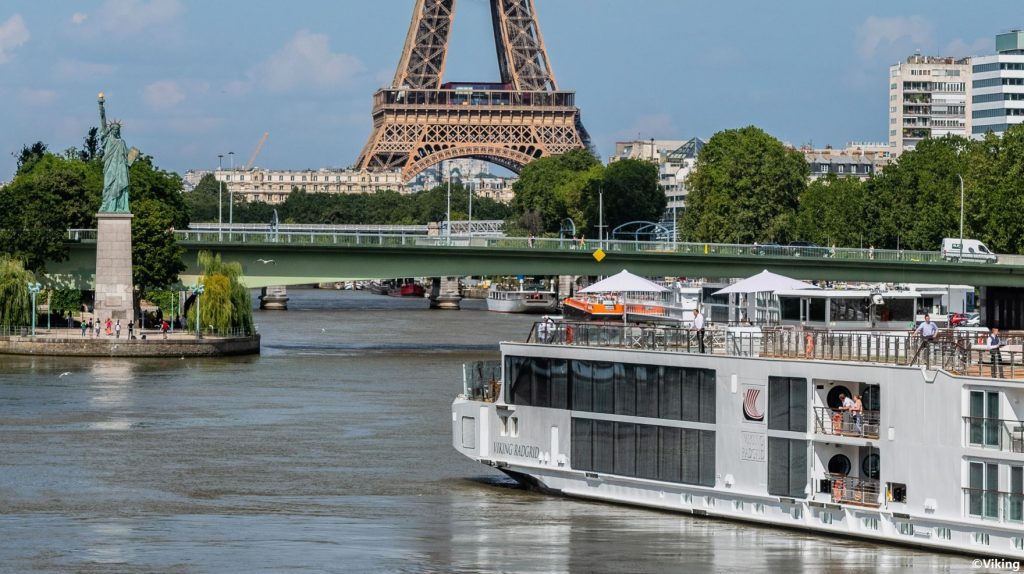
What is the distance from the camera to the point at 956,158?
333 ft

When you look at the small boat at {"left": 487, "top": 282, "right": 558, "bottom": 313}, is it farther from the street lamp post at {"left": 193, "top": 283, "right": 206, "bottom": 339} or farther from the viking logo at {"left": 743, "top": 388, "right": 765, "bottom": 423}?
the viking logo at {"left": 743, "top": 388, "right": 765, "bottom": 423}

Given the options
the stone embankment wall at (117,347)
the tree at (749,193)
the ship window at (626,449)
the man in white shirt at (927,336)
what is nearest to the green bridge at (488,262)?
the stone embankment wall at (117,347)

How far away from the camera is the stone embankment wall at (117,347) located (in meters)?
63.2

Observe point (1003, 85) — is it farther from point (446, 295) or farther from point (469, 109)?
point (446, 295)

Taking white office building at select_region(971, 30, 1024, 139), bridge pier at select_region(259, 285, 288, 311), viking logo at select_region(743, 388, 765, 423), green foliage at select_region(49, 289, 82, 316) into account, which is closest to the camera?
viking logo at select_region(743, 388, 765, 423)

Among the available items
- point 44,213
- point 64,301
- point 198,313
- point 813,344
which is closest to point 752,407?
point 813,344

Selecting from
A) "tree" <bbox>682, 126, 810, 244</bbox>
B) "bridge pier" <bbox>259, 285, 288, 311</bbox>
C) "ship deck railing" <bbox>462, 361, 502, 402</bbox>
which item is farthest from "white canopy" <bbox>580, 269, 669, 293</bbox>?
"bridge pier" <bbox>259, 285, 288, 311</bbox>

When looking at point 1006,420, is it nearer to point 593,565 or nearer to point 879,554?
point 879,554

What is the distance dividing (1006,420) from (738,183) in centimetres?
8544

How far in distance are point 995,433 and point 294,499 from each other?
12101 millimetres

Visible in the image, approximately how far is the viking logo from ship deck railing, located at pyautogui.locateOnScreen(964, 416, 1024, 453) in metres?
3.54

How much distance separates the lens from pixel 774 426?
27.9m

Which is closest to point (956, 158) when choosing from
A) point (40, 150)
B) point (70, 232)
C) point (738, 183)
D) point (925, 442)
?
point (738, 183)

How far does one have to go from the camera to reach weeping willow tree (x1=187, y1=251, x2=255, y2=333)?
67.1 m
